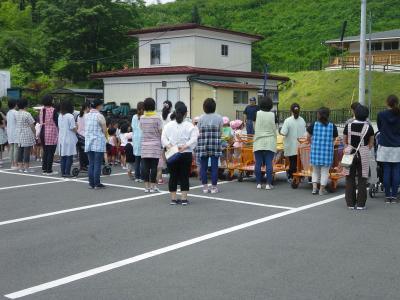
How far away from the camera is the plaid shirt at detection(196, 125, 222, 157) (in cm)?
1138

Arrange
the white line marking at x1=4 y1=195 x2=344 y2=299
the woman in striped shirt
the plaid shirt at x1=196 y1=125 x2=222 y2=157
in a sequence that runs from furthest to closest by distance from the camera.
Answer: the plaid shirt at x1=196 y1=125 x2=222 y2=157
the woman in striped shirt
the white line marking at x1=4 y1=195 x2=344 y2=299

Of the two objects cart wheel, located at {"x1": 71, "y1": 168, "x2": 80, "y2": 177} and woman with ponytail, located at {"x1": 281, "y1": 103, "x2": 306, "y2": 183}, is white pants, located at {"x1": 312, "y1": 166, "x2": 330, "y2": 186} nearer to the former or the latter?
woman with ponytail, located at {"x1": 281, "y1": 103, "x2": 306, "y2": 183}

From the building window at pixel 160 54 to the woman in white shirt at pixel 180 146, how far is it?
26502 mm

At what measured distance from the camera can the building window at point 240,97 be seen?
33803mm

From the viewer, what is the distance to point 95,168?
39.3 ft

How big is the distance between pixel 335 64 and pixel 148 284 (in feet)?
172

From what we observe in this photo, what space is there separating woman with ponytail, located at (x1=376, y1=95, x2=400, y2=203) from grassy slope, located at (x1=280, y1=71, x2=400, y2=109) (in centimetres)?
3599

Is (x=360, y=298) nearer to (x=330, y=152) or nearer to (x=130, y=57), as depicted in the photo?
(x=330, y=152)

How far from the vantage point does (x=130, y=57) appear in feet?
163

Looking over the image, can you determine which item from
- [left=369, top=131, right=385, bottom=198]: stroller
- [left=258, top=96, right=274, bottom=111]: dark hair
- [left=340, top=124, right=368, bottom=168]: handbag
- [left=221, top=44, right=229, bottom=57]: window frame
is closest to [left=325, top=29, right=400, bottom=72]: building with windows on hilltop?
[left=221, top=44, right=229, bottom=57]: window frame

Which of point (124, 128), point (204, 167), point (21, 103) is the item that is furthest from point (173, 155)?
point (21, 103)

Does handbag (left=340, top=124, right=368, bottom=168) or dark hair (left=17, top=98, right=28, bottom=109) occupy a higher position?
dark hair (left=17, top=98, right=28, bottom=109)

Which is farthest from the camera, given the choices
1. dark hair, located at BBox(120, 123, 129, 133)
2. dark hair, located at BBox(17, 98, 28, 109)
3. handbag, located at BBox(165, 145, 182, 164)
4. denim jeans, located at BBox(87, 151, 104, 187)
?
dark hair, located at BBox(120, 123, 129, 133)

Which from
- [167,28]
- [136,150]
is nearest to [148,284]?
[136,150]
